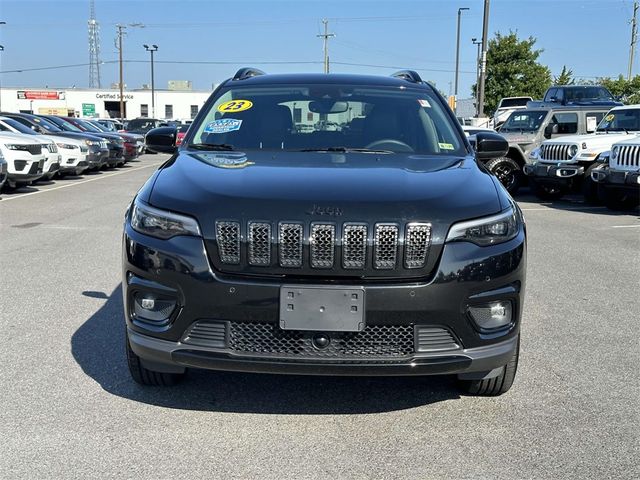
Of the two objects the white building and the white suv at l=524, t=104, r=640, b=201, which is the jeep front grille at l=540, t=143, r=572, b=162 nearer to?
the white suv at l=524, t=104, r=640, b=201

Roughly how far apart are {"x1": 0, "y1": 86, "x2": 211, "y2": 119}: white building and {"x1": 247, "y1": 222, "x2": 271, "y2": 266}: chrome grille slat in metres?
79.6

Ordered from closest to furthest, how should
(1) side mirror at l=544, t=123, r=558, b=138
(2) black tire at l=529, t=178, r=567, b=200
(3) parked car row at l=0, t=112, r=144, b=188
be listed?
(3) parked car row at l=0, t=112, r=144, b=188, (2) black tire at l=529, t=178, r=567, b=200, (1) side mirror at l=544, t=123, r=558, b=138

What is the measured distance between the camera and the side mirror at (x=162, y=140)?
4.93m

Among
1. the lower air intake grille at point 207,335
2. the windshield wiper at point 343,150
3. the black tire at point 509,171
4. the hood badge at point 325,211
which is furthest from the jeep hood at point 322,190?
the black tire at point 509,171

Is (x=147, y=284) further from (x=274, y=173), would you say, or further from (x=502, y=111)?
(x=502, y=111)

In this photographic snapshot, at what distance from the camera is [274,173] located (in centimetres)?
353

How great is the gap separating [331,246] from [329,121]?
1699 millimetres

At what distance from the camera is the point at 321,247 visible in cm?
306

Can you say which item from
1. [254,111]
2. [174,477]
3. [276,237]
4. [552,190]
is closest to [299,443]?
[174,477]

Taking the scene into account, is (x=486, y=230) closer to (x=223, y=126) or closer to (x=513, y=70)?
(x=223, y=126)

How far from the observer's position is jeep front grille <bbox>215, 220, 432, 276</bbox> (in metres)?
3.06

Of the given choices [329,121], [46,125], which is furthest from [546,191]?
[46,125]

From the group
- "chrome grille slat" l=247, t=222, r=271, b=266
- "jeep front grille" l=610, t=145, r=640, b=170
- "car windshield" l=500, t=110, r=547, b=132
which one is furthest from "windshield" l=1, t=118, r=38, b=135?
"chrome grille slat" l=247, t=222, r=271, b=266

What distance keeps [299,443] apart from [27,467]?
1.19 meters
